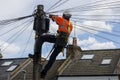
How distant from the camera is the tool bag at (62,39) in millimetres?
13055

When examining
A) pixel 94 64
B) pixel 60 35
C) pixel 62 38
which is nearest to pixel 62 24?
pixel 60 35

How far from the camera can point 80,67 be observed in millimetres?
39969

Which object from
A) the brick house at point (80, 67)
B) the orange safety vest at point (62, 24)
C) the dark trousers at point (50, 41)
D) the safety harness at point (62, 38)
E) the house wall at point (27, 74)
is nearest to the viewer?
the orange safety vest at point (62, 24)

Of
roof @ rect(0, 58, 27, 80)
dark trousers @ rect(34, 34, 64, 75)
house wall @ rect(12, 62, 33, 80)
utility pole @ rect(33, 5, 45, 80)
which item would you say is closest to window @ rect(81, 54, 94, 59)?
house wall @ rect(12, 62, 33, 80)

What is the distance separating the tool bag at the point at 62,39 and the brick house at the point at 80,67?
75.4 feet

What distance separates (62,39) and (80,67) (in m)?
27.1

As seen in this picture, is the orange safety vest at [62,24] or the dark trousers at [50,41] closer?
the orange safety vest at [62,24]

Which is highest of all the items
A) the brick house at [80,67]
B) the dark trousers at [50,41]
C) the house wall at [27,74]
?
the dark trousers at [50,41]

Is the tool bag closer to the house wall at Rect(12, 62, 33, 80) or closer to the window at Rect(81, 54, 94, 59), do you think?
the window at Rect(81, 54, 94, 59)

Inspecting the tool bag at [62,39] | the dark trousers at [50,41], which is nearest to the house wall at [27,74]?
the dark trousers at [50,41]

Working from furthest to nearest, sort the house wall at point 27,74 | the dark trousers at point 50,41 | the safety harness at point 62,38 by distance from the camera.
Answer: the house wall at point 27,74
the dark trousers at point 50,41
the safety harness at point 62,38

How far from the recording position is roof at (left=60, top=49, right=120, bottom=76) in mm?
38062

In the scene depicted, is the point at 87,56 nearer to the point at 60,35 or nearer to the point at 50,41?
the point at 50,41

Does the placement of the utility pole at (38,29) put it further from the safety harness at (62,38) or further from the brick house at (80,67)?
the brick house at (80,67)
